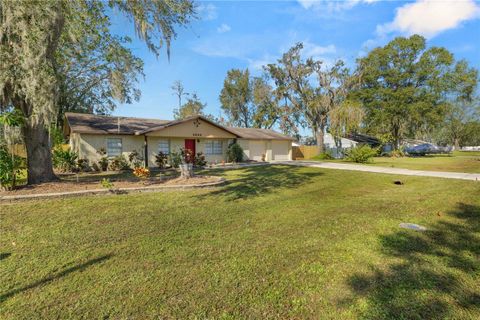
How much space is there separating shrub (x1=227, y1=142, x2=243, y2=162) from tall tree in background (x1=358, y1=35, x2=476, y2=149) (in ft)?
67.5

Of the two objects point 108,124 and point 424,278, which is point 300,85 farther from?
point 424,278

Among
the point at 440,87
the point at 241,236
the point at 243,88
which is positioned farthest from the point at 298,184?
the point at 243,88

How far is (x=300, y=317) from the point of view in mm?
2494

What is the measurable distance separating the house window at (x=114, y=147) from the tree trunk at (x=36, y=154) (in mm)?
6873

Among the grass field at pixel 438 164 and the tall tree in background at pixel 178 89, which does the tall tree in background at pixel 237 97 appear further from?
the grass field at pixel 438 164

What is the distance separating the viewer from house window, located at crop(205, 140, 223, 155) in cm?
1914

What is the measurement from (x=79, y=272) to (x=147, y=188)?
4.78 m

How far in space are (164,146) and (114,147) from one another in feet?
10.2

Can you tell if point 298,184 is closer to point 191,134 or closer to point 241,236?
point 241,236

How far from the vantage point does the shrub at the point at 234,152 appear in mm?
19797

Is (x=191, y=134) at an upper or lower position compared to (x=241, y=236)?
upper

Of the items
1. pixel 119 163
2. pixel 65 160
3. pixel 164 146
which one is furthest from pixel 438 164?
pixel 65 160

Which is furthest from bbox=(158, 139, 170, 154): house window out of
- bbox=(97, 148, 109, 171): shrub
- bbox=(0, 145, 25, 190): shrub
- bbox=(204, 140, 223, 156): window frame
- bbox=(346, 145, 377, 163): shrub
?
bbox=(346, 145, 377, 163): shrub

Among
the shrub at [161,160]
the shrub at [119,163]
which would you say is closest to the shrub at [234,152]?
the shrub at [161,160]
